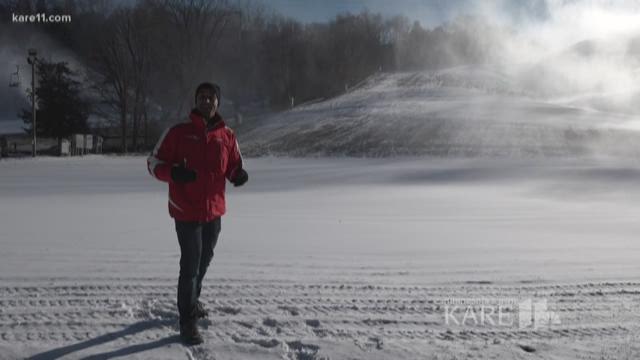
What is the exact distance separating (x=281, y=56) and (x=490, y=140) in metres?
38.7

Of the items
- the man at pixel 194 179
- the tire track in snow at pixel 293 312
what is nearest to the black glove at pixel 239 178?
the man at pixel 194 179

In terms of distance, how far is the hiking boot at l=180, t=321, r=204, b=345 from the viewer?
4.12 meters

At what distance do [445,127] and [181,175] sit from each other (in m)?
31.3

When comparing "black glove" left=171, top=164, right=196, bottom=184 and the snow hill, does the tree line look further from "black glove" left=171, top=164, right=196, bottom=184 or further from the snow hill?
"black glove" left=171, top=164, right=196, bottom=184

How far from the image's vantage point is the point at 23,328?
4.31m

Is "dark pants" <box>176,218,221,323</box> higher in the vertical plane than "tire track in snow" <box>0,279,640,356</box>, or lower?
higher

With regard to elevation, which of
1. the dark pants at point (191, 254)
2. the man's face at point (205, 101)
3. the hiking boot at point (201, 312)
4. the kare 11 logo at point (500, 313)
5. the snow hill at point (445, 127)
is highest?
the snow hill at point (445, 127)

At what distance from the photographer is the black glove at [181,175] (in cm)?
388

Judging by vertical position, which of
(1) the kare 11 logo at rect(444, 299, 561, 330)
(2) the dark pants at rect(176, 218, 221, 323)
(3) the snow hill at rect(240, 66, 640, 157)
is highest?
(3) the snow hill at rect(240, 66, 640, 157)

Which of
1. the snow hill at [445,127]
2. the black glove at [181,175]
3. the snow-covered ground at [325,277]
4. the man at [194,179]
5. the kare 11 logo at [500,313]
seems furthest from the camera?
the snow hill at [445,127]

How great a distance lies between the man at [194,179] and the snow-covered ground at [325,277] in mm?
407

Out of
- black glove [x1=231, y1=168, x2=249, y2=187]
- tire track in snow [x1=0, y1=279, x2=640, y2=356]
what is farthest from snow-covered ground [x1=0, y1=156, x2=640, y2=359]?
black glove [x1=231, y1=168, x2=249, y2=187]

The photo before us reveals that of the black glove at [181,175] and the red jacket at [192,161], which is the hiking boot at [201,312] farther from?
the black glove at [181,175]

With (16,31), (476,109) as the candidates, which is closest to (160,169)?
(476,109)
